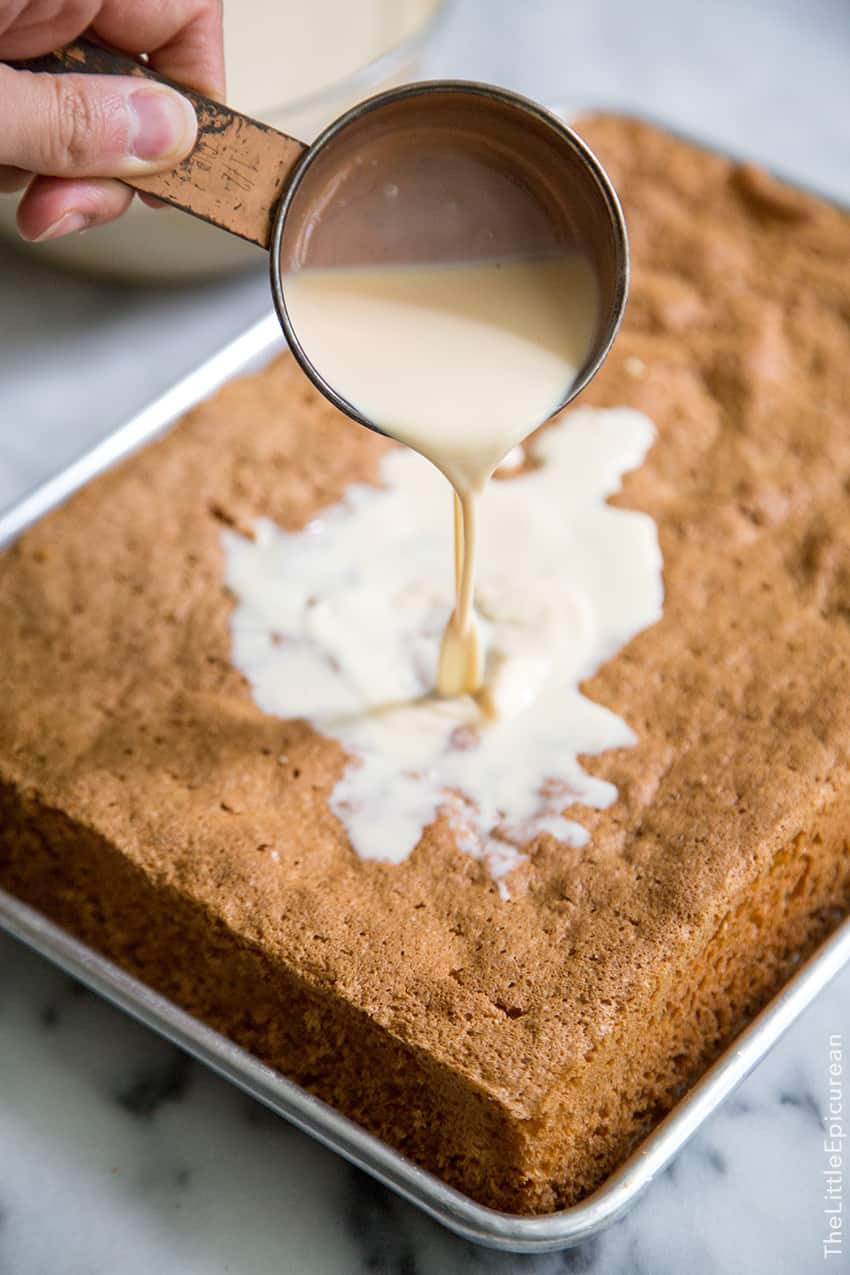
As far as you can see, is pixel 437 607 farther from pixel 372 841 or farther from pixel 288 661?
pixel 372 841

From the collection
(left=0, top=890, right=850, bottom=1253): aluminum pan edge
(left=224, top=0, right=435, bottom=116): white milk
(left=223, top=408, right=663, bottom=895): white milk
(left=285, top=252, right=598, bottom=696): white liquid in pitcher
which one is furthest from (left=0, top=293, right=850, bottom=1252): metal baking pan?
(left=224, top=0, right=435, bottom=116): white milk

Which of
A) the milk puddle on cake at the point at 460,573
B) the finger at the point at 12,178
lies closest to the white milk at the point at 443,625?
the milk puddle on cake at the point at 460,573

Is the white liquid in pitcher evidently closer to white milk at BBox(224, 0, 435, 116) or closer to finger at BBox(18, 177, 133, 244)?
finger at BBox(18, 177, 133, 244)

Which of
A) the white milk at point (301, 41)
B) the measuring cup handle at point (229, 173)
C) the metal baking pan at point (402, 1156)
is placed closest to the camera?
the metal baking pan at point (402, 1156)

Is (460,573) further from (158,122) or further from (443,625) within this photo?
(158,122)

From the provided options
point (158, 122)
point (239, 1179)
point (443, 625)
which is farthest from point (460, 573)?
point (239, 1179)

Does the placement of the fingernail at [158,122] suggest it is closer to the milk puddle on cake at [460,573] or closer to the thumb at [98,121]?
the thumb at [98,121]

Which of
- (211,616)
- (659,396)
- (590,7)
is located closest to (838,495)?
(659,396)
